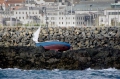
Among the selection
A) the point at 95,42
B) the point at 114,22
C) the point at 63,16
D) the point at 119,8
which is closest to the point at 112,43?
the point at 95,42

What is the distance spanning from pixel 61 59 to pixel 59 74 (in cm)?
243

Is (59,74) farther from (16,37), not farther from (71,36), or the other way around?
(71,36)

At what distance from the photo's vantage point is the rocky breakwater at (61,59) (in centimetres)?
3138

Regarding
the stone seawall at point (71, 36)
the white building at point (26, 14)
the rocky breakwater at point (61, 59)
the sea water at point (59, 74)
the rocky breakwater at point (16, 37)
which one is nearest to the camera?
the sea water at point (59, 74)

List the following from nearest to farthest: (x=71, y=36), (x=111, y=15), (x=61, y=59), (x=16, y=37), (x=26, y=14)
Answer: (x=61, y=59) < (x=16, y=37) < (x=71, y=36) < (x=111, y=15) < (x=26, y=14)

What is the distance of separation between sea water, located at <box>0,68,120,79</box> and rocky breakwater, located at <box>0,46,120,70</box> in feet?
1.62

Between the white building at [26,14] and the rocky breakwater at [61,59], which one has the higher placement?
the rocky breakwater at [61,59]

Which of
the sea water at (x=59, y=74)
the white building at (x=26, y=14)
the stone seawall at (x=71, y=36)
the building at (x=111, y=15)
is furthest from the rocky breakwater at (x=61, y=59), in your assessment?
the white building at (x=26, y=14)

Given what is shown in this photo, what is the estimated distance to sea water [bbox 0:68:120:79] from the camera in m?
28.7

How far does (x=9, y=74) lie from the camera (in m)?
29.5

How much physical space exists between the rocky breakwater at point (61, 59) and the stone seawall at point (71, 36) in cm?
720

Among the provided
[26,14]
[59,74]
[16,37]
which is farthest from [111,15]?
[59,74]

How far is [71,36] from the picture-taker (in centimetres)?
4384

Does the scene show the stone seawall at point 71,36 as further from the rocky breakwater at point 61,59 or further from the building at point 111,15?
the building at point 111,15
